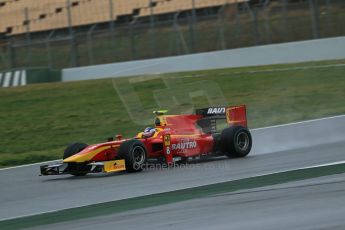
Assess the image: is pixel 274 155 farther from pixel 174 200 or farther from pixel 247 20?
pixel 247 20

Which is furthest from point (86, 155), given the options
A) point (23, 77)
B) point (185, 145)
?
point (23, 77)

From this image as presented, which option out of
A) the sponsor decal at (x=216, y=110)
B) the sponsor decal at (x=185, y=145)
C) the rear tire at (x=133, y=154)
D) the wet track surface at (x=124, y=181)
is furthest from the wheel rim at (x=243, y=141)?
the rear tire at (x=133, y=154)

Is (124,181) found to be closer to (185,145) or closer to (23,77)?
(185,145)

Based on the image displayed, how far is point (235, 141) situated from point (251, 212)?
401cm

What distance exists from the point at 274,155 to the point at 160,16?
17463 mm

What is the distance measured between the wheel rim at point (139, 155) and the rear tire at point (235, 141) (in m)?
1.31

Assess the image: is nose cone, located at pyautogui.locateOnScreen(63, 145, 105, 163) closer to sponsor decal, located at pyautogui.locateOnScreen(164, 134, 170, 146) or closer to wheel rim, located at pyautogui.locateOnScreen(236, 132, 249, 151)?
sponsor decal, located at pyautogui.locateOnScreen(164, 134, 170, 146)

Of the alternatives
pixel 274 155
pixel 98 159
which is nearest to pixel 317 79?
pixel 274 155

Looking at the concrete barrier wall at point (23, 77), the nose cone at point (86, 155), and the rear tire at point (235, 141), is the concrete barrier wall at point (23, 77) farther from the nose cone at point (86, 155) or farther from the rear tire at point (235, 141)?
the nose cone at point (86, 155)

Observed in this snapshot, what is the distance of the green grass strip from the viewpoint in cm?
632

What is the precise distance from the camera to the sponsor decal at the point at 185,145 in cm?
938

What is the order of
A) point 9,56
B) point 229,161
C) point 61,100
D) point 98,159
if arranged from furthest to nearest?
point 9,56
point 61,100
point 229,161
point 98,159

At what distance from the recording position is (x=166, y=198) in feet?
22.8

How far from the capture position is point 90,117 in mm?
16719
